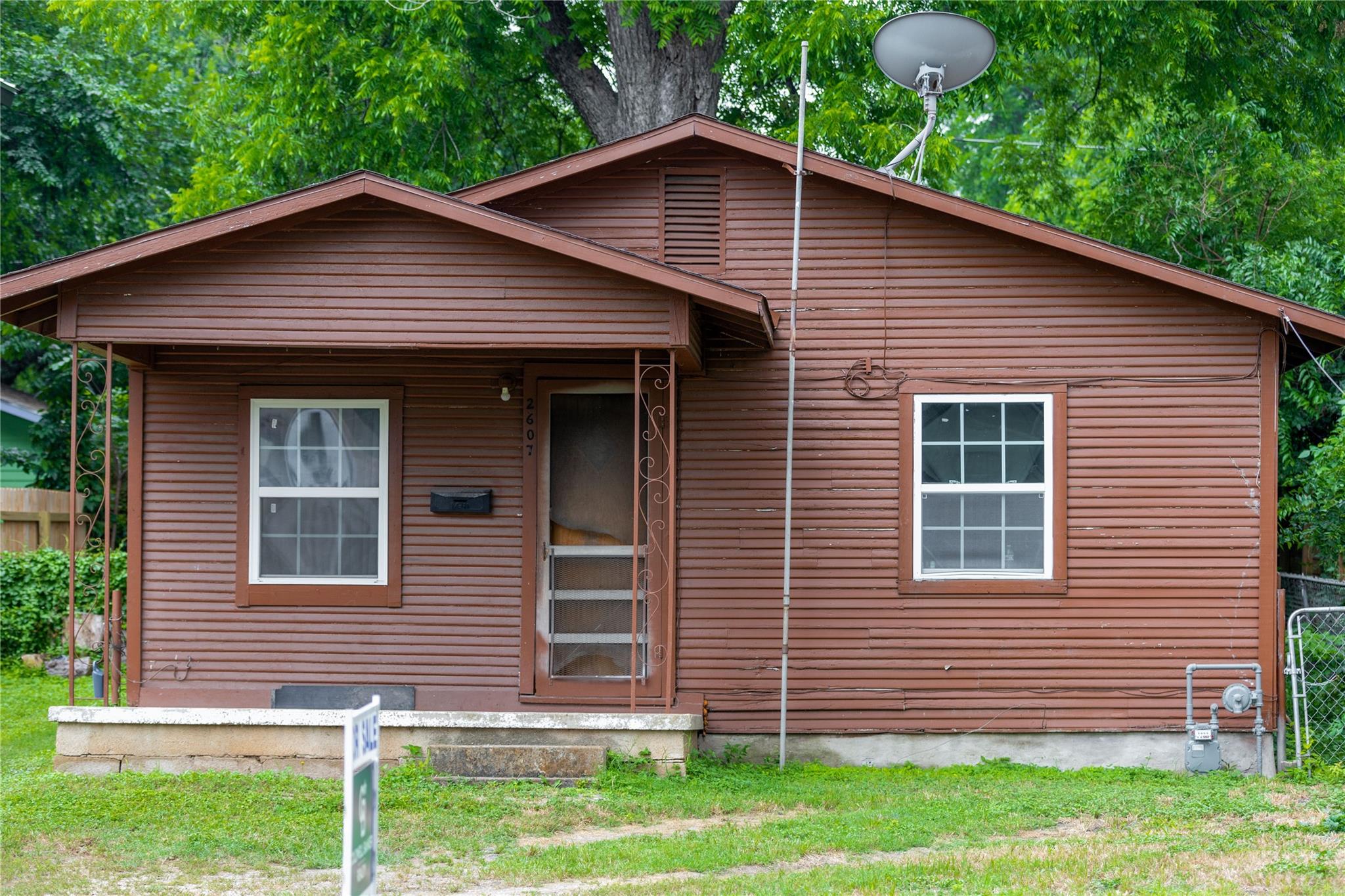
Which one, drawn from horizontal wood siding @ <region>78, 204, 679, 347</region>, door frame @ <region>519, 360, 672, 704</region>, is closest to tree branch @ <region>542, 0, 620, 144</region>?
door frame @ <region>519, 360, 672, 704</region>

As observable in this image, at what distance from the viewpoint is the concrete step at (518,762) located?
8.37 m

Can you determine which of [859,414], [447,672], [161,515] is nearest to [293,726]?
[447,672]

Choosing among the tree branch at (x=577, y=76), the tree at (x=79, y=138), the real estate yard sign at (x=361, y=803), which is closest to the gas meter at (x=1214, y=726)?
the real estate yard sign at (x=361, y=803)

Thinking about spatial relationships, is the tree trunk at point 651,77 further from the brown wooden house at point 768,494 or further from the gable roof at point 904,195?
the brown wooden house at point 768,494

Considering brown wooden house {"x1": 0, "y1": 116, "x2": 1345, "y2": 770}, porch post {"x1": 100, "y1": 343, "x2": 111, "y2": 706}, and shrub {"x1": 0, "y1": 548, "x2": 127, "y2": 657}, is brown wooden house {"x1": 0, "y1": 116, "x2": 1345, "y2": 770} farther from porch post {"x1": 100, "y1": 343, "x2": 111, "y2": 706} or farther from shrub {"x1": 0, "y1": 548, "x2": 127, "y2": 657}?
shrub {"x1": 0, "y1": 548, "x2": 127, "y2": 657}

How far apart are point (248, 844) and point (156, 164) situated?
63.0ft

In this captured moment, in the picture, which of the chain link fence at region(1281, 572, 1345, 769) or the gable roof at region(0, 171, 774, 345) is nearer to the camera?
the gable roof at region(0, 171, 774, 345)

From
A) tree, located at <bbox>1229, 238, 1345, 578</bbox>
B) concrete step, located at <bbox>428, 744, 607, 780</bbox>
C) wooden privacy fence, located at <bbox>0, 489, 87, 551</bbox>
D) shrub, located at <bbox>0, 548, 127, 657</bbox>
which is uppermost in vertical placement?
tree, located at <bbox>1229, 238, 1345, 578</bbox>

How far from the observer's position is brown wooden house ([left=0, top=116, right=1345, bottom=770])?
31.1 feet

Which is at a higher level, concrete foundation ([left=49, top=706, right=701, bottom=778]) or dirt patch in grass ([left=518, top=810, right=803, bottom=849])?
concrete foundation ([left=49, top=706, right=701, bottom=778])

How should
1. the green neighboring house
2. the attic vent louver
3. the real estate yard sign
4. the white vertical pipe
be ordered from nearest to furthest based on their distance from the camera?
the real estate yard sign, the white vertical pipe, the attic vent louver, the green neighboring house

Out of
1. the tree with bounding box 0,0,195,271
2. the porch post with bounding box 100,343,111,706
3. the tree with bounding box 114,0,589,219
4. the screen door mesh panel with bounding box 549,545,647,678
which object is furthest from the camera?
the tree with bounding box 0,0,195,271

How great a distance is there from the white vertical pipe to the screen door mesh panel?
1.04 m

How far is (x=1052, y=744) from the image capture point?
9516 mm
